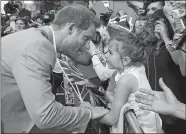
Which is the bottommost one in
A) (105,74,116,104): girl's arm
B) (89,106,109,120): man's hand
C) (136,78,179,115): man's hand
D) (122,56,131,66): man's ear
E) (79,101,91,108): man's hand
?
(79,101,91,108): man's hand

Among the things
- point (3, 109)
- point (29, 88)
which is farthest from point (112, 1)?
point (3, 109)

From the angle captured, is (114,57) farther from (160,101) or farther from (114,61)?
(160,101)

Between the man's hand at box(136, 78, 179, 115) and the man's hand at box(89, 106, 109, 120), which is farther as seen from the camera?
the man's hand at box(89, 106, 109, 120)

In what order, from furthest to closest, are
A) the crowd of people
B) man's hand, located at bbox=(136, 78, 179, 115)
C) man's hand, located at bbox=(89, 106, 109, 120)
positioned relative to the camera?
man's hand, located at bbox=(89, 106, 109, 120)
the crowd of people
man's hand, located at bbox=(136, 78, 179, 115)

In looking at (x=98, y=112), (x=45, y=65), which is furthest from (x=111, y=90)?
Result: (x=45, y=65)

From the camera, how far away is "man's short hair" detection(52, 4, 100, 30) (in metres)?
0.92

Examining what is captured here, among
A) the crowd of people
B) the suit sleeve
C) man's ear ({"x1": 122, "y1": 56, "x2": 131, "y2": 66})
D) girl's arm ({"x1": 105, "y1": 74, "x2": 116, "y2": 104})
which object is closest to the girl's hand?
the crowd of people

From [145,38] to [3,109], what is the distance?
2.05 ft

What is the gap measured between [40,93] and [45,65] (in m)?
0.09

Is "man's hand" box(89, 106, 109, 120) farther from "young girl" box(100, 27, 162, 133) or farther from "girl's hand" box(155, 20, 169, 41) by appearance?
"girl's hand" box(155, 20, 169, 41)

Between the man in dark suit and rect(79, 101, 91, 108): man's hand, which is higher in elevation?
the man in dark suit

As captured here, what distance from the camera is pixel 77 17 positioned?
914mm

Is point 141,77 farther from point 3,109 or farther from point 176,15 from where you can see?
point 3,109

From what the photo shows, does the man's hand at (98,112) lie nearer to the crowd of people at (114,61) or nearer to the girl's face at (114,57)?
the crowd of people at (114,61)
